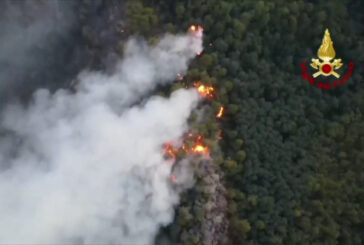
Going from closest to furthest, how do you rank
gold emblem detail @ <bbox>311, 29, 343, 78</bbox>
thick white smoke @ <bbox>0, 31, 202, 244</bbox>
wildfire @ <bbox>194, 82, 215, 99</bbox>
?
thick white smoke @ <bbox>0, 31, 202, 244</bbox> → wildfire @ <bbox>194, 82, 215, 99</bbox> → gold emblem detail @ <bbox>311, 29, 343, 78</bbox>

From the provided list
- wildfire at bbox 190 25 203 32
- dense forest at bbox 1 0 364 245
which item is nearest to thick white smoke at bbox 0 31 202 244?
wildfire at bbox 190 25 203 32

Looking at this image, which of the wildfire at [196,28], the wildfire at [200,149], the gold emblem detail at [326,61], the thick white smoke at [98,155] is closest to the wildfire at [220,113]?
the thick white smoke at [98,155]

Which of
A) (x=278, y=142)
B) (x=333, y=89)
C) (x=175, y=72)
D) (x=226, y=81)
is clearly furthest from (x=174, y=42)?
(x=333, y=89)

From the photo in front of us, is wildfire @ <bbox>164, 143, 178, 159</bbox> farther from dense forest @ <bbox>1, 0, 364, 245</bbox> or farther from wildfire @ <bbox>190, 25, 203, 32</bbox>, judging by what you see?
wildfire @ <bbox>190, 25, 203, 32</bbox>

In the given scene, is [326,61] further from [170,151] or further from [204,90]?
[170,151]

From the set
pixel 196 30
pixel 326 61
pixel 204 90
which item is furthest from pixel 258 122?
pixel 326 61

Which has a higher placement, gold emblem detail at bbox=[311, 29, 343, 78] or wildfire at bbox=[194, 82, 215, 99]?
gold emblem detail at bbox=[311, 29, 343, 78]

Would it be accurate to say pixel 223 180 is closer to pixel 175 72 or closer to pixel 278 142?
pixel 278 142
